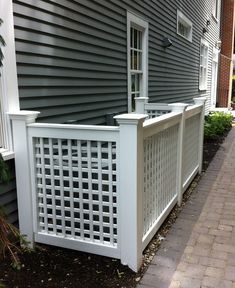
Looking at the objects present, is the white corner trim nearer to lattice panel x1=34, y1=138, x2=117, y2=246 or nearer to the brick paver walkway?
lattice panel x1=34, y1=138, x2=117, y2=246

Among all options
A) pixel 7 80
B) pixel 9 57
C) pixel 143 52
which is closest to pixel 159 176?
pixel 7 80

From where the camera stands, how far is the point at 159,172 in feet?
11.4

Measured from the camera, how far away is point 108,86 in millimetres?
5422

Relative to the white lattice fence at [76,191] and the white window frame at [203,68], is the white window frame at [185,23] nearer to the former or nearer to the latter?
the white window frame at [203,68]

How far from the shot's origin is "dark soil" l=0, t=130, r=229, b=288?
8.89ft

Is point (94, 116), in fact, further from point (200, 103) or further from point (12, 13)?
point (12, 13)

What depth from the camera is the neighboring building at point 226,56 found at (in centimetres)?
1919

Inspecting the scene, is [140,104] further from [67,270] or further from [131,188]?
[67,270]

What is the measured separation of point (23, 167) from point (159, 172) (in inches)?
51.3

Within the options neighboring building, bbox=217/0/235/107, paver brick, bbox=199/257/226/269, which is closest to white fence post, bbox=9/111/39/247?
paver brick, bbox=199/257/226/269

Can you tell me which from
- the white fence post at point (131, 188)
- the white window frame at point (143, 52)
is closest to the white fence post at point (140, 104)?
the white window frame at point (143, 52)

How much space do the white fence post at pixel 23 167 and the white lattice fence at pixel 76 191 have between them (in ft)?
0.21

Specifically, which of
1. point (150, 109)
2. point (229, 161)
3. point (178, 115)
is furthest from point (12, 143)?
point (229, 161)

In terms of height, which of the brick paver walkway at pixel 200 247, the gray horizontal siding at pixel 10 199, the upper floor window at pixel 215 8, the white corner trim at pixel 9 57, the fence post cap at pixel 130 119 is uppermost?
the upper floor window at pixel 215 8
